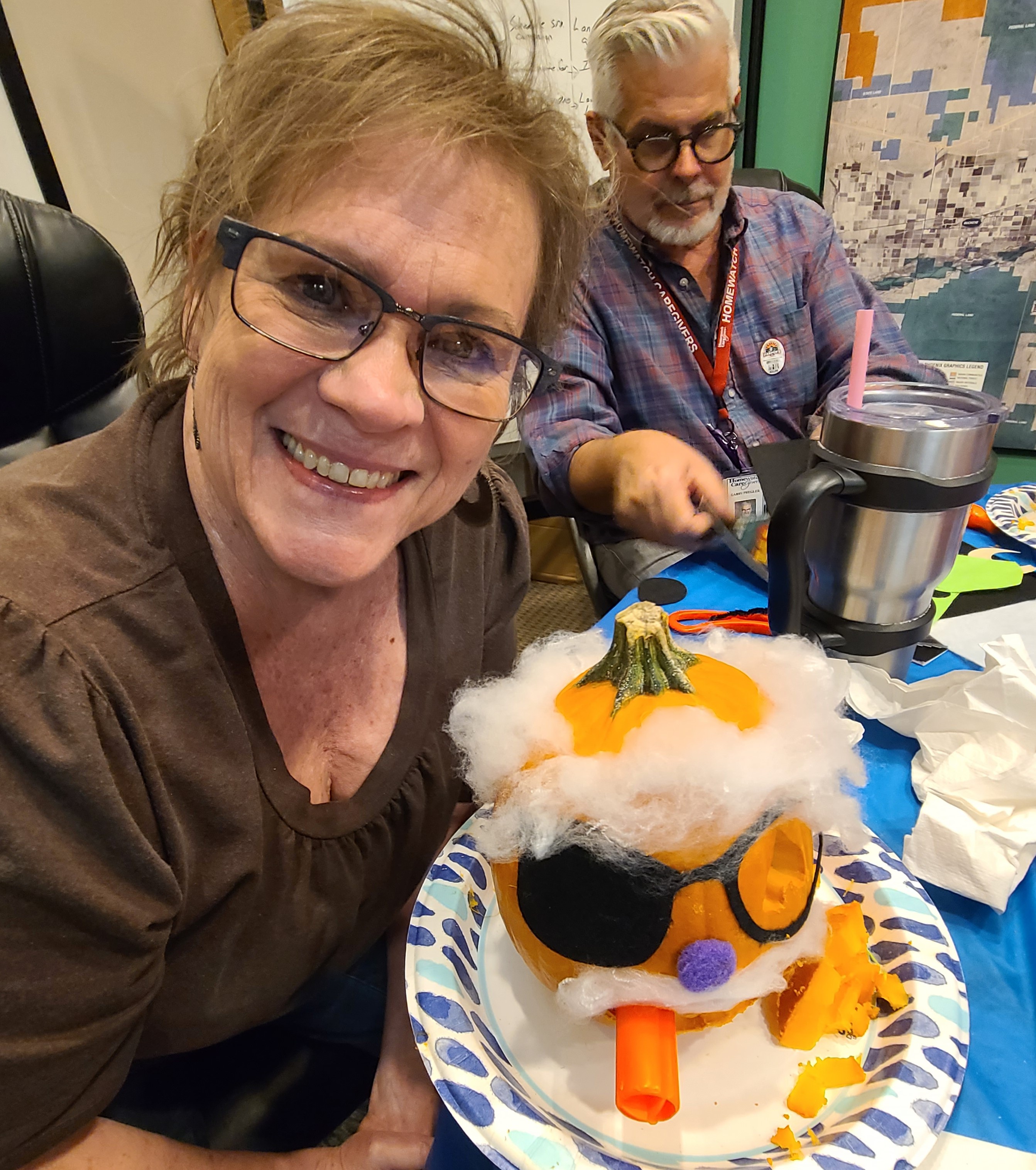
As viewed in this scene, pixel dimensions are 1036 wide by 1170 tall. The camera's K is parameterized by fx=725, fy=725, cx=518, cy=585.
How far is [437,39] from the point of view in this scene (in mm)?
560

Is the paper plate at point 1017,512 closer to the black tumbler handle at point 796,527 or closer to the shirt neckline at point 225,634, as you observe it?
the black tumbler handle at point 796,527

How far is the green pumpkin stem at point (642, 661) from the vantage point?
1.62ft

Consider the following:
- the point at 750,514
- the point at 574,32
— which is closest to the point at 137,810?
the point at 750,514

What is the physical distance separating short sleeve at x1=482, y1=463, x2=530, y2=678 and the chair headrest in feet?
1.70

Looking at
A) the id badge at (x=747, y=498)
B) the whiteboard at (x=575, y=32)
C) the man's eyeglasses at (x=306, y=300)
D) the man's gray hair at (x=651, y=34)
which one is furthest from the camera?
the whiteboard at (x=575, y=32)

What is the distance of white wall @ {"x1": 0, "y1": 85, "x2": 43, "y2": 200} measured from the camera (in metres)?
1.54

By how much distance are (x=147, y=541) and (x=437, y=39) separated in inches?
17.5

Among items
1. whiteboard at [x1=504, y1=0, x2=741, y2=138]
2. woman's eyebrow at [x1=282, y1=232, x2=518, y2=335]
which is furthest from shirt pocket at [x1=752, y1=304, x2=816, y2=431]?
woman's eyebrow at [x1=282, y1=232, x2=518, y2=335]

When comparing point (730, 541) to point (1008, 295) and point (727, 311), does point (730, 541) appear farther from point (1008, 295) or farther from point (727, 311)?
point (1008, 295)

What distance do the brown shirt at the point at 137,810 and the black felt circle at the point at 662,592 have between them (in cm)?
43

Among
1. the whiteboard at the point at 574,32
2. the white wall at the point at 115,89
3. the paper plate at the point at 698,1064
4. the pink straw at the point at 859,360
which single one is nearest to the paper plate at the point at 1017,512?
the pink straw at the point at 859,360

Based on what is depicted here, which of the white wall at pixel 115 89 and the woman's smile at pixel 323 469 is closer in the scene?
the woman's smile at pixel 323 469

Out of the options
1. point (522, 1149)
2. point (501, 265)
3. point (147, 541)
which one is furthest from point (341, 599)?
point (522, 1149)

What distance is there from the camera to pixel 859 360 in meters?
0.76
